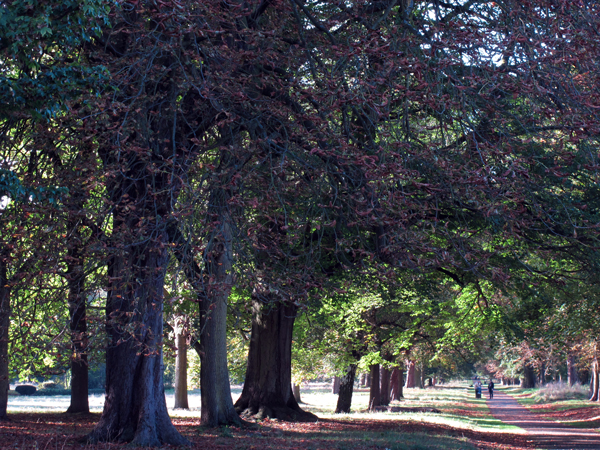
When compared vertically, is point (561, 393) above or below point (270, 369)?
below

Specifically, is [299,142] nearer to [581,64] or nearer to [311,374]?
[581,64]

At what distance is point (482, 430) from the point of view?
69.5ft

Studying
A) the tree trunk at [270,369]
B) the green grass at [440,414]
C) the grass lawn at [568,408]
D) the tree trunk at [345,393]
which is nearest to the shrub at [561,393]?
the grass lawn at [568,408]

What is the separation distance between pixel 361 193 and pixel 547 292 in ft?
38.5

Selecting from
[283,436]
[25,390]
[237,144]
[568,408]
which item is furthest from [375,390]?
[25,390]

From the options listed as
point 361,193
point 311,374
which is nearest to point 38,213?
point 361,193

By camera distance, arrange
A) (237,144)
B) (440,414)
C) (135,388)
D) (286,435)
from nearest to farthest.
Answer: (237,144) → (135,388) → (286,435) → (440,414)

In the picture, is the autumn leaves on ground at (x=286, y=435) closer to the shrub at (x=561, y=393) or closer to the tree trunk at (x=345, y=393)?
the tree trunk at (x=345, y=393)

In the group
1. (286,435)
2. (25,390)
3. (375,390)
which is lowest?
(25,390)

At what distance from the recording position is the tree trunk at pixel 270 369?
57.6ft

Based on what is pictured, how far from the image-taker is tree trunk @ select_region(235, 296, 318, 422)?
17562 millimetres

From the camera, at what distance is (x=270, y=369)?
58.4ft

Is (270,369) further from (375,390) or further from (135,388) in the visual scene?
(375,390)

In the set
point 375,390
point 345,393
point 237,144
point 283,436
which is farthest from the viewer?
point 375,390
